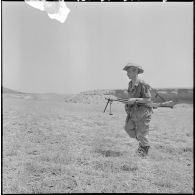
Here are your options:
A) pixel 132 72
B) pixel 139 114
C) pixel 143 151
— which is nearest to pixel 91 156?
pixel 143 151

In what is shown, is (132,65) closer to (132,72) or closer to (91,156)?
(132,72)

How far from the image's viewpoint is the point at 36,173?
5.04 m

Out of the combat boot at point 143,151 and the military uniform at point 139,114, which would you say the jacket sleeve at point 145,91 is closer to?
the military uniform at point 139,114

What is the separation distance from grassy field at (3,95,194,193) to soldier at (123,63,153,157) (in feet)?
0.84

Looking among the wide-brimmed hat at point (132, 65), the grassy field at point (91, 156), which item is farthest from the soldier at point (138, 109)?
the grassy field at point (91, 156)

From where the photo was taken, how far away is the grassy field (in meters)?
4.62

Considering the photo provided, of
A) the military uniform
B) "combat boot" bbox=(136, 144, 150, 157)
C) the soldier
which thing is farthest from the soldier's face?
"combat boot" bbox=(136, 144, 150, 157)

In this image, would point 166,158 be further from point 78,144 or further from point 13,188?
point 13,188

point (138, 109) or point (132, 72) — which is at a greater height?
point (132, 72)

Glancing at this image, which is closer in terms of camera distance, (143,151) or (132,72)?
(132,72)

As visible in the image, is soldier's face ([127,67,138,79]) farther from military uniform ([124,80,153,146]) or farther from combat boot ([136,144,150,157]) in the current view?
combat boot ([136,144,150,157])

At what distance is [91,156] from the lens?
19.4 ft

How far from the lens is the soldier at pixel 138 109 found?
5.89 meters

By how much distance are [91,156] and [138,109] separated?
3.59ft
